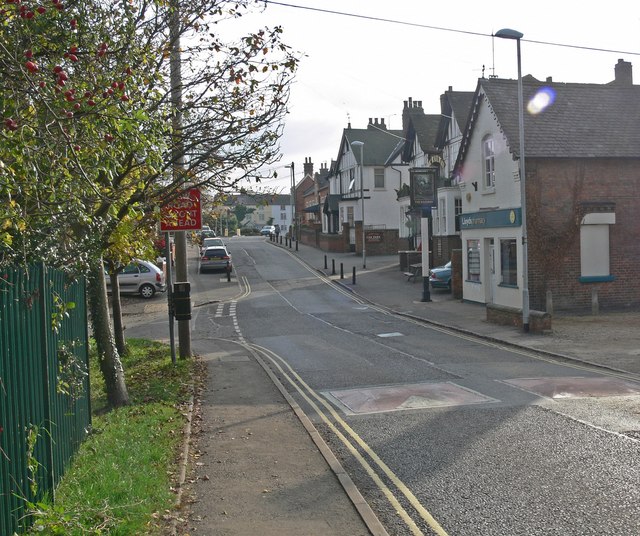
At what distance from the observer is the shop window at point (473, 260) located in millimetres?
29375

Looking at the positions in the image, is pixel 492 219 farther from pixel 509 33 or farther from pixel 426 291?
pixel 509 33

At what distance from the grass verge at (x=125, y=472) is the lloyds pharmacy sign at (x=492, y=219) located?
1603cm

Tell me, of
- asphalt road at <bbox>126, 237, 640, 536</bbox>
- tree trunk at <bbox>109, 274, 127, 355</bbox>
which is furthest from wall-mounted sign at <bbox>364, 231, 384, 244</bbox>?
tree trunk at <bbox>109, 274, 127, 355</bbox>

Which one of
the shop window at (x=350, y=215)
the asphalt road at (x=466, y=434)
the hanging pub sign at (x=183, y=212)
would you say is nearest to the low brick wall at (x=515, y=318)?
the asphalt road at (x=466, y=434)

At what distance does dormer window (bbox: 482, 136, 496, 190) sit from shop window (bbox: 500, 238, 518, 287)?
2.62m

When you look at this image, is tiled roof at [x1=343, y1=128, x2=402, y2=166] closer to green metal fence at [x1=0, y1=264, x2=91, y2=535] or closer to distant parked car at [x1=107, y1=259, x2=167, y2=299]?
distant parked car at [x1=107, y1=259, x2=167, y2=299]

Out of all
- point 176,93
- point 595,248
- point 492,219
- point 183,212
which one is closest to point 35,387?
point 176,93

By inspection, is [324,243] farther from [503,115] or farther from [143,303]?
[503,115]

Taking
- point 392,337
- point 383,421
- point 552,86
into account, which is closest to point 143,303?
point 392,337

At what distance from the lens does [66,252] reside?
24.8 feet

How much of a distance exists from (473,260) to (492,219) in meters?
Answer: 2.87

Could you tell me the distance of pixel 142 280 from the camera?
34156 millimetres

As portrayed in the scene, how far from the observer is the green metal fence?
207 inches

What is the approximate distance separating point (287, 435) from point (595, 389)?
578 cm
